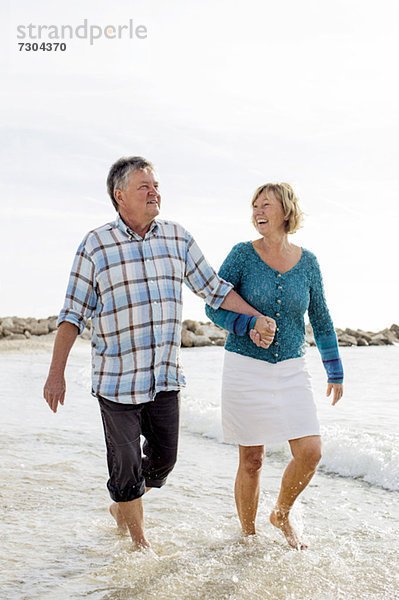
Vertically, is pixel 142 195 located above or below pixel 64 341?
above

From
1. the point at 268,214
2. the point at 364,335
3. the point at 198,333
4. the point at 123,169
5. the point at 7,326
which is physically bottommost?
the point at 364,335

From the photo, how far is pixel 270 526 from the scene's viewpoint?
4281 mm

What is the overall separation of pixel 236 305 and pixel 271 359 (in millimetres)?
363

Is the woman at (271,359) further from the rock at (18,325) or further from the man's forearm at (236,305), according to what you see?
the rock at (18,325)

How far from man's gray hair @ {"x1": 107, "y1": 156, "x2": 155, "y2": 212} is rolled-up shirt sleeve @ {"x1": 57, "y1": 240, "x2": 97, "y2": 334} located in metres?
0.36

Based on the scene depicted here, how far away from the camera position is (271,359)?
3.82 metres

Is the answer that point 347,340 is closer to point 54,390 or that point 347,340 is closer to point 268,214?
point 268,214

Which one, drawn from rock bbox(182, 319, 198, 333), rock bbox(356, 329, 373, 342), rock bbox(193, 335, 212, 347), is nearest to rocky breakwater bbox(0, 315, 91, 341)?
rock bbox(182, 319, 198, 333)

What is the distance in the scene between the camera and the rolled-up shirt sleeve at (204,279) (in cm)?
380

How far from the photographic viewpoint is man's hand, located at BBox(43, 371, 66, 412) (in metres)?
3.42

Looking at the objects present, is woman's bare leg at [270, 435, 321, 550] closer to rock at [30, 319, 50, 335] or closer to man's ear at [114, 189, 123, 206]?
man's ear at [114, 189, 123, 206]

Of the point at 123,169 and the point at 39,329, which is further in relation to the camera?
the point at 39,329

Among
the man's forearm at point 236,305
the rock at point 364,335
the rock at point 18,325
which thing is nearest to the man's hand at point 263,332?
the man's forearm at point 236,305

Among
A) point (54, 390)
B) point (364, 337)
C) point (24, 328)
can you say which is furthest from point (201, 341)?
point (54, 390)
